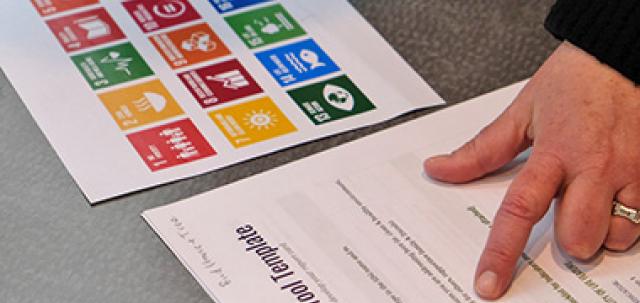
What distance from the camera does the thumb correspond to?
88 centimetres

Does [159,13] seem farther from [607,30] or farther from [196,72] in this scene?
[607,30]

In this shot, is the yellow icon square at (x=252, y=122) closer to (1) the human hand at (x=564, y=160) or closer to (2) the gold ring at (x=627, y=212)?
(1) the human hand at (x=564, y=160)

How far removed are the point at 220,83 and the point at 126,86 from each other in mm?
76

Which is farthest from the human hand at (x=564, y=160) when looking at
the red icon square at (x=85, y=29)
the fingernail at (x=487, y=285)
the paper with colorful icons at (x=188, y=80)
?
the red icon square at (x=85, y=29)

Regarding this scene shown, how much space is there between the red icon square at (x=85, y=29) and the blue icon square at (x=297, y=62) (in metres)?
0.13

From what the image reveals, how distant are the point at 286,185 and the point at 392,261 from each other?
11cm

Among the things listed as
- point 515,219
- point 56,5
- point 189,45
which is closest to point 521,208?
point 515,219

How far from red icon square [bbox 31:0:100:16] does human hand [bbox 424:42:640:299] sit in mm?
358

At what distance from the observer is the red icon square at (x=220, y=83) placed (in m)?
0.95

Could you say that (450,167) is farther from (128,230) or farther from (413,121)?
(128,230)

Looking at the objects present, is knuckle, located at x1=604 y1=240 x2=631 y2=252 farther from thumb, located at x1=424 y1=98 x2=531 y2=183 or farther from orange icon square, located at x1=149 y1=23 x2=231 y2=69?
orange icon square, located at x1=149 y1=23 x2=231 y2=69

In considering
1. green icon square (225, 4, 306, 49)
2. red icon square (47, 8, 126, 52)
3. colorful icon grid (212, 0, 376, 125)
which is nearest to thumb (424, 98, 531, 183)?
colorful icon grid (212, 0, 376, 125)

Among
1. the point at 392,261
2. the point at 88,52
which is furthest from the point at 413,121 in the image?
the point at 88,52

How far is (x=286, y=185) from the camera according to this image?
34.6 inches
